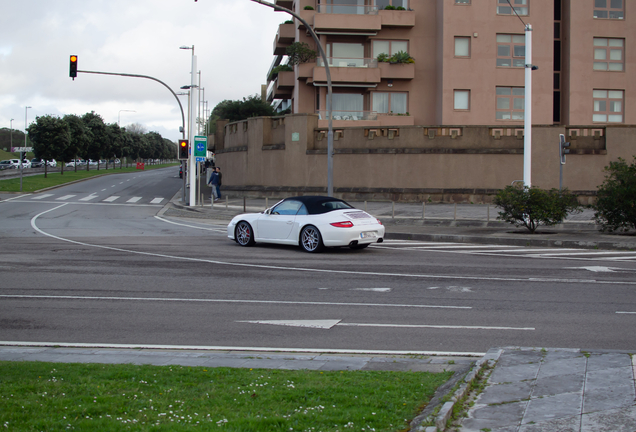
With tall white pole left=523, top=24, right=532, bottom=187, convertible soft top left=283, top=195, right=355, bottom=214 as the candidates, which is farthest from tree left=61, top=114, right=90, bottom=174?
convertible soft top left=283, top=195, right=355, bottom=214

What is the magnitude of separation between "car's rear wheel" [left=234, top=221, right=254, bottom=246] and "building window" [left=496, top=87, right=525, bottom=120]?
29858 millimetres

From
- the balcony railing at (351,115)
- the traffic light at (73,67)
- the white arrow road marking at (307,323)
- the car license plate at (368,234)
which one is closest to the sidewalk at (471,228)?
the car license plate at (368,234)

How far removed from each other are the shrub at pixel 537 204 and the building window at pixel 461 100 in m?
24.4

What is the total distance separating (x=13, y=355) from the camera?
21.4 ft

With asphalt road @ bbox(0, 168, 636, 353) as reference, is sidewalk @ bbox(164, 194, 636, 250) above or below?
above

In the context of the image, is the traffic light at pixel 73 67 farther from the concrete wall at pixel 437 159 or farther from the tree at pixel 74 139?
the tree at pixel 74 139

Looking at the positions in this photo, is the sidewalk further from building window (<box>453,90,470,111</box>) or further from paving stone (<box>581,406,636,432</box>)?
paving stone (<box>581,406,636,432</box>)

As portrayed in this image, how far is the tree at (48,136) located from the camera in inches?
2405

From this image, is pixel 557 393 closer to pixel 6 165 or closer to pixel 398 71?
pixel 398 71

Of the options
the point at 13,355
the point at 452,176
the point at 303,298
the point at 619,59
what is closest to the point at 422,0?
the point at 619,59

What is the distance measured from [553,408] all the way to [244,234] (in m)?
13.2

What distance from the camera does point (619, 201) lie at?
1788 centimetres

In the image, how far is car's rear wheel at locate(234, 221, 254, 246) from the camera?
16.9 metres

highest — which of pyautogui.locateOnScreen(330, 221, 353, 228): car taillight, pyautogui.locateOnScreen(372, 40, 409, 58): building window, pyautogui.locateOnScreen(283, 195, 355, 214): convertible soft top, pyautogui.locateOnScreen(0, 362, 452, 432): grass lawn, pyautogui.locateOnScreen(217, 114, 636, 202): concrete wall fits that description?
pyautogui.locateOnScreen(372, 40, 409, 58): building window
